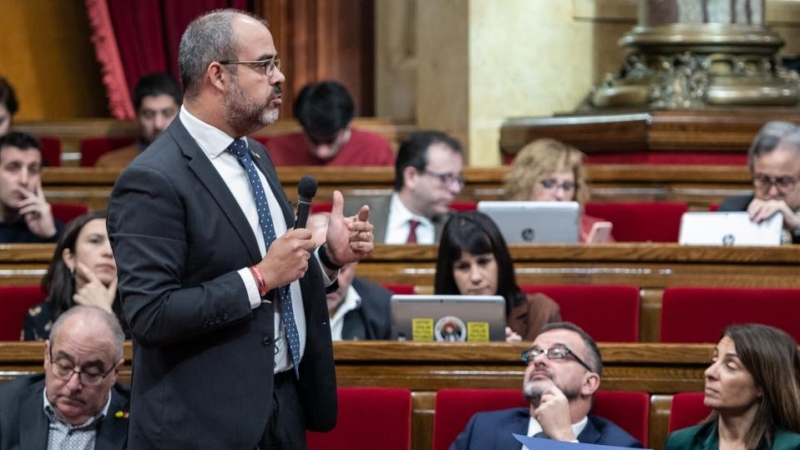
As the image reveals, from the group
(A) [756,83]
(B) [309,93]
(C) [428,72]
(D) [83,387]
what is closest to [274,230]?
(D) [83,387]

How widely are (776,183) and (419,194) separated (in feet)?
3.13

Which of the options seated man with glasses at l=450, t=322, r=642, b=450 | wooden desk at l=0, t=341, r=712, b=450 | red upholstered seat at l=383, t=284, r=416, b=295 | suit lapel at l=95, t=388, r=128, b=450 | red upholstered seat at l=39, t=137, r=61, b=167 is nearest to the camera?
seated man with glasses at l=450, t=322, r=642, b=450

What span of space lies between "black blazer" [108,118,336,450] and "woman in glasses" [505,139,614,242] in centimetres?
231

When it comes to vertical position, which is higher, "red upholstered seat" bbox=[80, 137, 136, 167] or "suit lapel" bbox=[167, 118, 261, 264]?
"suit lapel" bbox=[167, 118, 261, 264]

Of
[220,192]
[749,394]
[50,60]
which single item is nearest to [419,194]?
[749,394]

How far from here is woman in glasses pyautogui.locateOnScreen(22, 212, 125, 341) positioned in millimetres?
3221

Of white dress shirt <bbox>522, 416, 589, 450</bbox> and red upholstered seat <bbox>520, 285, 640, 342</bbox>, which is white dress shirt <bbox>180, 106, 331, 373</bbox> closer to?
white dress shirt <bbox>522, 416, 589, 450</bbox>

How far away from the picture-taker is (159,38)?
6.47 meters


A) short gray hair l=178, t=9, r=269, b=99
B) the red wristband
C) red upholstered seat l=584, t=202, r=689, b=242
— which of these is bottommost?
red upholstered seat l=584, t=202, r=689, b=242

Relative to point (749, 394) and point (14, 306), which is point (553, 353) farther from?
point (14, 306)

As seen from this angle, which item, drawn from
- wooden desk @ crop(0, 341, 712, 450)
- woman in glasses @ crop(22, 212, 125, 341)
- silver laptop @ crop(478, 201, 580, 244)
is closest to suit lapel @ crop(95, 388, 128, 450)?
wooden desk @ crop(0, 341, 712, 450)

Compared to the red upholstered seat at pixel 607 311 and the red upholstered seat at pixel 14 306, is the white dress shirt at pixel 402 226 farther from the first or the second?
the red upholstered seat at pixel 14 306

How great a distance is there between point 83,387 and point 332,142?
2.40 metres

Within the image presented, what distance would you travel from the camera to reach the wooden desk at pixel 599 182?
445 centimetres
